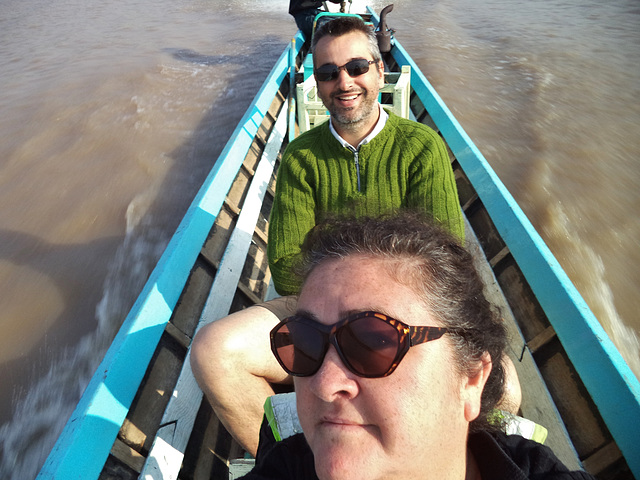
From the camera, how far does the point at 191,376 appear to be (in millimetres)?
1785

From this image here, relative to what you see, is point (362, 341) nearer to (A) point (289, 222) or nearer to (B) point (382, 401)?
(B) point (382, 401)

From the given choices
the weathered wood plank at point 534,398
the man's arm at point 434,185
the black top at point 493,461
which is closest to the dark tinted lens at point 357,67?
the man's arm at point 434,185

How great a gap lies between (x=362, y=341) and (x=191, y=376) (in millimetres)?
1253

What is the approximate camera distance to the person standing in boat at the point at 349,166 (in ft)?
A: 5.54

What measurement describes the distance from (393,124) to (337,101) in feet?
0.91

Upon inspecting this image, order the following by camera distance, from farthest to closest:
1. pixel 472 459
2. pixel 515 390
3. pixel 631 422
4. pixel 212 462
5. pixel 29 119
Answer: pixel 29 119 < pixel 212 462 < pixel 515 390 < pixel 631 422 < pixel 472 459

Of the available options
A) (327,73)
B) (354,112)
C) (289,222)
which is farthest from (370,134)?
(289,222)

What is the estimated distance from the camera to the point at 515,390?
53.7 inches

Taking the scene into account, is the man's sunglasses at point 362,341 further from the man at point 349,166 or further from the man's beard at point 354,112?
the man's beard at point 354,112

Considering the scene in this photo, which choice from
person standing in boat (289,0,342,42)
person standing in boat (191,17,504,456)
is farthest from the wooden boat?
person standing in boat (289,0,342,42)

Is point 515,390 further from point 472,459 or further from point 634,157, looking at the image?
point 634,157

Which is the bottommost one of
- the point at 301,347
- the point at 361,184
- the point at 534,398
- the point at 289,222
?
the point at 534,398

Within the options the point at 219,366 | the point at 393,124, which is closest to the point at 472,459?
the point at 219,366

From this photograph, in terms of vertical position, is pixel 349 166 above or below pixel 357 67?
below
